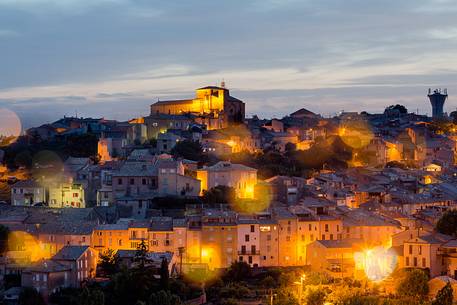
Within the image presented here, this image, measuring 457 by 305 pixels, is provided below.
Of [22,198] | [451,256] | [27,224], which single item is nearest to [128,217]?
[27,224]

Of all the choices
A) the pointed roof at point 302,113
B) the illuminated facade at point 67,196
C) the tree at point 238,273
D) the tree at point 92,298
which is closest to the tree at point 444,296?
the tree at point 238,273

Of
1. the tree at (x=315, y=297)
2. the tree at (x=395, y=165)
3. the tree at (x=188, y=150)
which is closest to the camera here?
the tree at (x=315, y=297)

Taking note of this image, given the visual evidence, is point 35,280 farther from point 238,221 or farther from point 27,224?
point 238,221

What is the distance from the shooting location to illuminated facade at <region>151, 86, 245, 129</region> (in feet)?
185

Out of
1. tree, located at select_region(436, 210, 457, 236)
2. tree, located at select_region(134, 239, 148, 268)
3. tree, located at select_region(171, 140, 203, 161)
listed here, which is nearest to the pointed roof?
tree, located at select_region(171, 140, 203, 161)

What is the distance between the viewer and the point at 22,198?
4138 centimetres

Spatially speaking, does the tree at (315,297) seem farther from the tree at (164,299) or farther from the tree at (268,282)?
the tree at (164,299)

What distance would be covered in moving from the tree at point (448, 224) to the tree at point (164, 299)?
12929 mm

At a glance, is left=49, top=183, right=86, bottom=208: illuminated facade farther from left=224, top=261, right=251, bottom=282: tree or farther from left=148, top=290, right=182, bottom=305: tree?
left=148, top=290, right=182, bottom=305: tree

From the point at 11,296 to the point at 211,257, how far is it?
7.65m

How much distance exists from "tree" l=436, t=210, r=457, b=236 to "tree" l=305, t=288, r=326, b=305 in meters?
9.13

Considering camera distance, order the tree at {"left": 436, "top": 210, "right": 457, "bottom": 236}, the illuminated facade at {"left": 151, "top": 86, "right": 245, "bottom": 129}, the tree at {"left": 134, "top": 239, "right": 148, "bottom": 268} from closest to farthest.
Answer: the tree at {"left": 134, "top": 239, "right": 148, "bottom": 268} → the tree at {"left": 436, "top": 210, "right": 457, "bottom": 236} → the illuminated facade at {"left": 151, "top": 86, "right": 245, "bottom": 129}

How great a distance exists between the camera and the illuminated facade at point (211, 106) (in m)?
56.3

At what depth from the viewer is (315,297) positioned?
2859 centimetres
